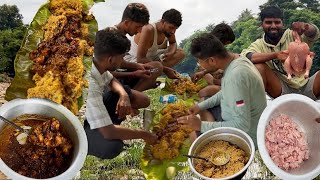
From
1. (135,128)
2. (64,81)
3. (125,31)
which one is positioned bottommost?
(135,128)

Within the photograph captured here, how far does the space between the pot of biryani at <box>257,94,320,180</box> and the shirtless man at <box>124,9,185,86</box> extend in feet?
2.33

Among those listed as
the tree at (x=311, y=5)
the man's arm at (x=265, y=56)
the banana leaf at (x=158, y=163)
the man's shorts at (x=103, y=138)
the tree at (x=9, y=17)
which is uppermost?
the tree at (x=9, y=17)

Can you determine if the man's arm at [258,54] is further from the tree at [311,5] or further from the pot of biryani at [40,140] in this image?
the pot of biryani at [40,140]

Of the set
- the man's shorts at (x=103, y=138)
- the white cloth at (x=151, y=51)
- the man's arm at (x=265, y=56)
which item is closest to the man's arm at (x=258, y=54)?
A: the man's arm at (x=265, y=56)

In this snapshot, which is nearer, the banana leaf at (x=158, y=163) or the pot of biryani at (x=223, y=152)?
the pot of biryani at (x=223, y=152)

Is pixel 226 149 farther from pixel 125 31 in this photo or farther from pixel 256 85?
pixel 125 31

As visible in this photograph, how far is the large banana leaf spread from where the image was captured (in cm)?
397

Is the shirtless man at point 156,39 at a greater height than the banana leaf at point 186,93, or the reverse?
the shirtless man at point 156,39

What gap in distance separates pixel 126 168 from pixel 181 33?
95 centimetres

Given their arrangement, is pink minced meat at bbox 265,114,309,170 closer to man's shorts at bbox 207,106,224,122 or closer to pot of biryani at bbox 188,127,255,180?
pot of biryani at bbox 188,127,255,180

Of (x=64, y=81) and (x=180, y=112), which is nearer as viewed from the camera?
(x=64, y=81)

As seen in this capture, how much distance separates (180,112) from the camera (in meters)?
3.99

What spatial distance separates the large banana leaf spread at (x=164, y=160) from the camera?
397 cm

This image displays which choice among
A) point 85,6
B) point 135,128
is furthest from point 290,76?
point 85,6
